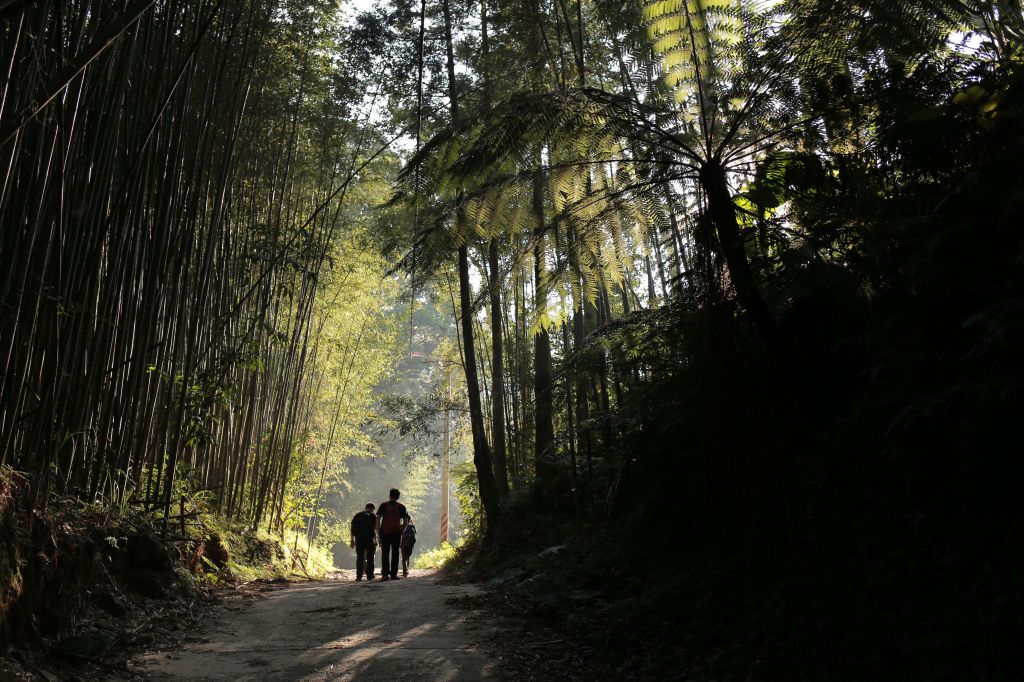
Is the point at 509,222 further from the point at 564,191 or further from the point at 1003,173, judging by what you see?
the point at 1003,173

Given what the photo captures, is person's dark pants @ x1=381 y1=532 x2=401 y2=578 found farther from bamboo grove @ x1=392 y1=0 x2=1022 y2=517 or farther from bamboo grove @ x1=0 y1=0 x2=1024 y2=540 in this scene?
bamboo grove @ x1=392 y1=0 x2=1022 y2=517

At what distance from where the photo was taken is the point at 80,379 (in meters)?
3.33

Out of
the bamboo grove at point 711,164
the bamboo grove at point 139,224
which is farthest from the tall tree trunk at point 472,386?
the bamboo grove at point 711,164

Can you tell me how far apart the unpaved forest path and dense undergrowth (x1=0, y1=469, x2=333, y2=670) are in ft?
0.67

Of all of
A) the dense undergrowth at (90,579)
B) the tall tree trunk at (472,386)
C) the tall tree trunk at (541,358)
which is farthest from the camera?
the tall tree trunk at (472,386)

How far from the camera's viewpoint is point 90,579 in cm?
317

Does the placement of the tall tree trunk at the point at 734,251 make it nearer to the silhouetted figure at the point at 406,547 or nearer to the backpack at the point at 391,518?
the backpack at the point at 391,518

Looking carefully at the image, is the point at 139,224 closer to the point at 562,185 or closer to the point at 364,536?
the point at 562,185

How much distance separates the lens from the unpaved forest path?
269 centimetres

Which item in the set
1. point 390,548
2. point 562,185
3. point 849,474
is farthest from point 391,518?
point 849,474

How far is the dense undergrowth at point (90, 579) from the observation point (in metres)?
2.54

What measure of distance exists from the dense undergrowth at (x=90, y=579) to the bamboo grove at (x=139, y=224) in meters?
0.17

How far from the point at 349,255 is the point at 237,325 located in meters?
4.14

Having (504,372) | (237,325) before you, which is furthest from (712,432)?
(504,372)
